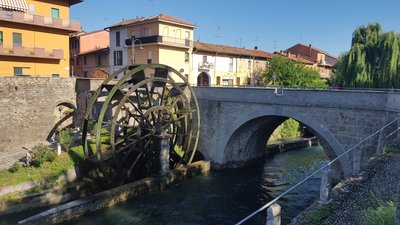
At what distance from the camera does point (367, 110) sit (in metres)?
12.7

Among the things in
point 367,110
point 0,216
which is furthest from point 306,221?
point 0,216

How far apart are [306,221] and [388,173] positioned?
2.69 metres

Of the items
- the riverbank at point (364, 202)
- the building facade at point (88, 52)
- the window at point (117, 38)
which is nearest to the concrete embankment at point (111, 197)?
the riverbank at point (364, 202)

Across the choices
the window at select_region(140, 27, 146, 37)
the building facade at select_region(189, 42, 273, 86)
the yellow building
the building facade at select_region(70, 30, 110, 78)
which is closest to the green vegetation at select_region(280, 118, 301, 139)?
the building facade at select_region(189, 42, 273, 86)

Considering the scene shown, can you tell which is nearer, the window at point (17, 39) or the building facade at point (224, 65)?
the window at point (17, 39)

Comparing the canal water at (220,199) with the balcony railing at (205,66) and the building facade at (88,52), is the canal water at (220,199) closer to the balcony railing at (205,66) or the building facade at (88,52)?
the balcony railing at (205,66)

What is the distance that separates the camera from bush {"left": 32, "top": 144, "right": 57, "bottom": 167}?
1352 cm

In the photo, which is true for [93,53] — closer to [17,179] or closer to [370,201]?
[17,179]

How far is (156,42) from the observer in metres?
26.5

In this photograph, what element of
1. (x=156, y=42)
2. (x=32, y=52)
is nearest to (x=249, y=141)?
(x=156, y=42)

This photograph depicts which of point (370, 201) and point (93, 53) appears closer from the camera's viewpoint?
point (370, 201)

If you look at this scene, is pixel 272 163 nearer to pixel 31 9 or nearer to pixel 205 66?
pixel 205 66

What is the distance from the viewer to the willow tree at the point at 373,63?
18.3 metres

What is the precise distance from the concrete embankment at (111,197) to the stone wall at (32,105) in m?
6.14
